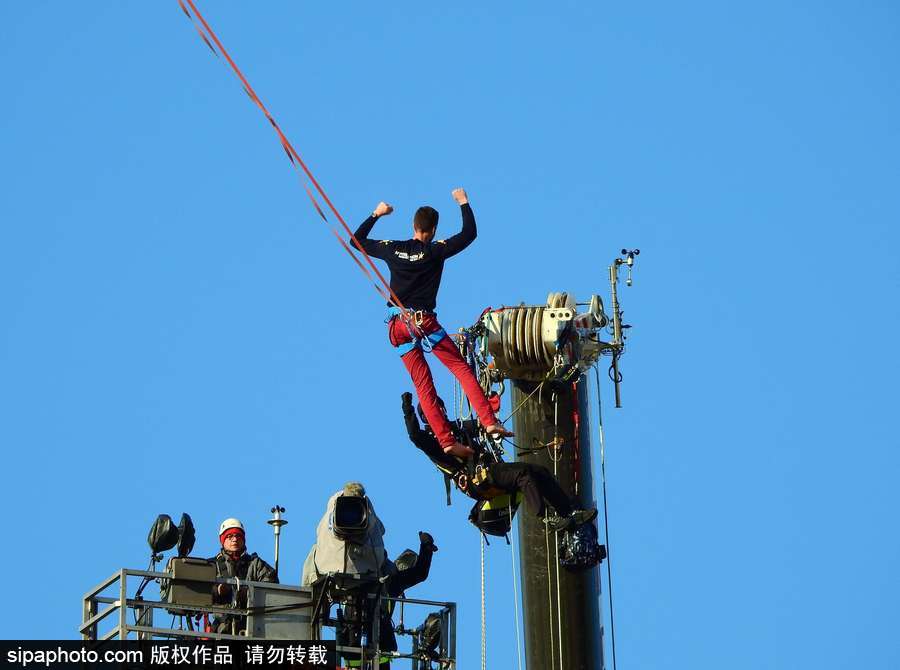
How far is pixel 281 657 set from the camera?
87.5ft

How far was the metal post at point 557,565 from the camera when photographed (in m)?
31.7

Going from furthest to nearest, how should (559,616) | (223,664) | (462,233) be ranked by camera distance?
(559,616) → (462,233) → (223,664)

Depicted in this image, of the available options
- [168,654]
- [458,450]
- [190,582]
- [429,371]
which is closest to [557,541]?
[458,450]

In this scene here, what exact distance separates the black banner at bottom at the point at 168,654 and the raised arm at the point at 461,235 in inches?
202

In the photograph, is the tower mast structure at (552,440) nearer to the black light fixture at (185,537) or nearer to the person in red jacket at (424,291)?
the person in red jacket at (424,291)

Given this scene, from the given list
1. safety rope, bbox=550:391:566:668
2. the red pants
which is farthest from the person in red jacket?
safety rope, bbox=550:391:566:668

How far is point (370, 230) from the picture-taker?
30219 mm

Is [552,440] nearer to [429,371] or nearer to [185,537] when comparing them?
[429,371]

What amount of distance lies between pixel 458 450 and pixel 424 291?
80.7 inches

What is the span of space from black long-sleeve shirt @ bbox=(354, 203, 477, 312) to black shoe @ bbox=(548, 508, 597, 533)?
3233 mm

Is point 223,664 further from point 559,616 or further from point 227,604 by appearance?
point 559,616

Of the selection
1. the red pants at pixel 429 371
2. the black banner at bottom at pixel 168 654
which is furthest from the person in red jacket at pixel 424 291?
the black banner at bottom at pixel 168 654

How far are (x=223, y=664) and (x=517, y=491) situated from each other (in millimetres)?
5962

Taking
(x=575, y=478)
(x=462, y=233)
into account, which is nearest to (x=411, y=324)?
(x=462, y=233)
